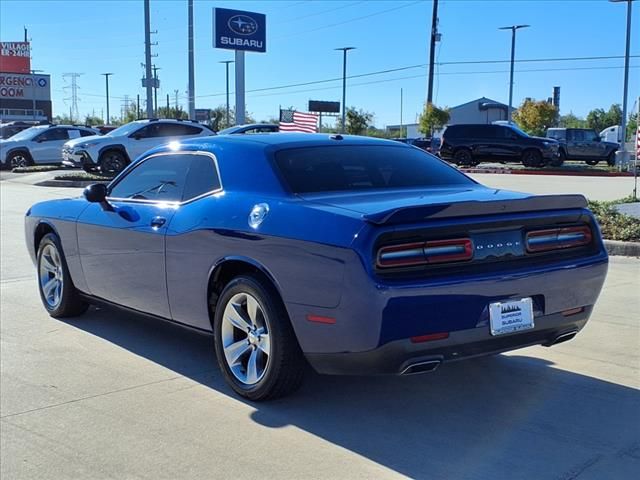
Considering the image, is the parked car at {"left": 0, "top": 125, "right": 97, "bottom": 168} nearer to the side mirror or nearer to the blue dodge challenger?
the side mirror

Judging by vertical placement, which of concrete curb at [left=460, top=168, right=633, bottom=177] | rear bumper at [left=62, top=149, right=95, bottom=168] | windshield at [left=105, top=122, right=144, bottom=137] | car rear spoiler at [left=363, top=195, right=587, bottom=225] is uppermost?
windshield at [left=105, top=122, right=144, bottom=137]

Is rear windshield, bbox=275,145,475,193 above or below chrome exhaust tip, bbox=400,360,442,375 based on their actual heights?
above

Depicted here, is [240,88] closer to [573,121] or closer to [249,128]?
[249,128]

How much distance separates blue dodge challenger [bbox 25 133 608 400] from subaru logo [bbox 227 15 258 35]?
35.7 meters

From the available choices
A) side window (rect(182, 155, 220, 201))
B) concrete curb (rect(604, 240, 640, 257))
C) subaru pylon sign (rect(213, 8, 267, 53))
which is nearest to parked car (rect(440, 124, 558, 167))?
subaru pylon sign (rect(213, 8, 267, 53))

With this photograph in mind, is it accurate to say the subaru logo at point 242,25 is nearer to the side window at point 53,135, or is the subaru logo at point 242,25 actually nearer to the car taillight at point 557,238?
the side window at point 53,135

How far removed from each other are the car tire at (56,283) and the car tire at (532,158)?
82.3 ft

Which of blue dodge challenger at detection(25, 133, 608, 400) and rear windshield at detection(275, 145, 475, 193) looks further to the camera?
rear windshield at detection(275, 145, 475, 193)

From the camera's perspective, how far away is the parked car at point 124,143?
69.0ft

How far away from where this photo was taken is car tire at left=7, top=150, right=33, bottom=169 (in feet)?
90.9

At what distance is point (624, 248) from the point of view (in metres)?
9.25

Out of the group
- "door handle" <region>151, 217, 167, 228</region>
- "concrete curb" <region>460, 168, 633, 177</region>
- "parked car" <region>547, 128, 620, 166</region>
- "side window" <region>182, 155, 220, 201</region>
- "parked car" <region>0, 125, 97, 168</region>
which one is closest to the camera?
"side window" <region>182, 155, 220, 201</region>

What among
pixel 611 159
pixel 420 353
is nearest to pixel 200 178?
pixel 420 353

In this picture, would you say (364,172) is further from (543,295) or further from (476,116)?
(476,116)
